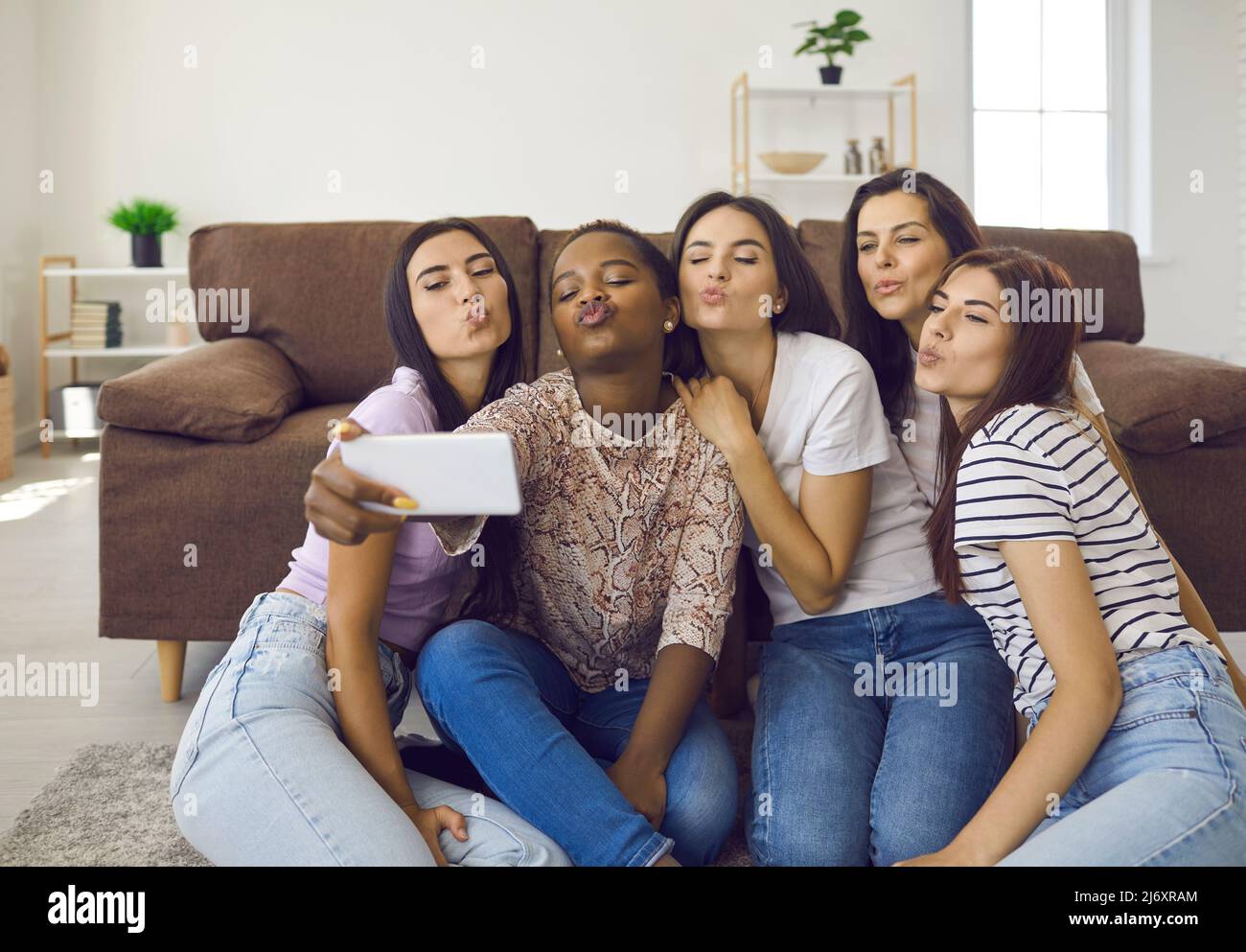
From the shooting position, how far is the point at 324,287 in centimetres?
260

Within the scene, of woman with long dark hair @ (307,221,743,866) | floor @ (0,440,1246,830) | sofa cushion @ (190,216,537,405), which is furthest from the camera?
sofa cushion @ (190,216,537,405)

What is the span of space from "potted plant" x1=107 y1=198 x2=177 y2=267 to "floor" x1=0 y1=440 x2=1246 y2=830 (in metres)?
1.60

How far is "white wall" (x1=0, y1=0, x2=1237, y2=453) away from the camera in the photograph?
5.29m

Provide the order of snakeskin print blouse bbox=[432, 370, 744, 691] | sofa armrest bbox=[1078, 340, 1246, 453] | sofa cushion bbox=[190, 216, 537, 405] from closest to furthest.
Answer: snakeskin print blouse bbox=[432, 370, 744, 691] → sofa armrest bbox=[1078, 340, 1246, 453] → sofa cushion bbox=[190, 216, 537, 405]

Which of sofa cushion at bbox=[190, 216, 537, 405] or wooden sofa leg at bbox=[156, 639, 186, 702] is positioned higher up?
sofa cushion at bbox=[190, 216, 537, 405]

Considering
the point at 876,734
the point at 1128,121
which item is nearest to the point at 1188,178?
the point at 1128,121

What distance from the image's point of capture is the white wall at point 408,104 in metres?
5.29

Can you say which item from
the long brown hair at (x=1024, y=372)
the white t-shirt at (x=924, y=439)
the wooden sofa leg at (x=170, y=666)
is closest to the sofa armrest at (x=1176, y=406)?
the white t-shirt at (x=924, y=439)

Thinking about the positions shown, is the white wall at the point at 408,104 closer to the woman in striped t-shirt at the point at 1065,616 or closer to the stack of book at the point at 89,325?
the stack of book at the point at 89,325

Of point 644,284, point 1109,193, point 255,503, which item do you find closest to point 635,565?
point 644,284
